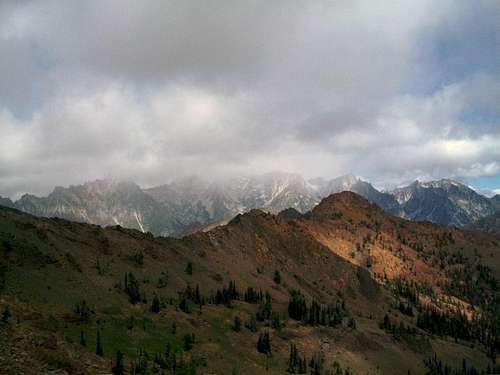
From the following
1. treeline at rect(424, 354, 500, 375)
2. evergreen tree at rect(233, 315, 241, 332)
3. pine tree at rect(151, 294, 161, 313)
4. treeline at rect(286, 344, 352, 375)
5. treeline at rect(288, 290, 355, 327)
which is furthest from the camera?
treeline at rect(424, 354, 500, 375)

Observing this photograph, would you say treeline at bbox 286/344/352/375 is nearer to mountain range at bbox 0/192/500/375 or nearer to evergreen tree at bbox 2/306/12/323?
mountain range at bbox 0/192/500/375

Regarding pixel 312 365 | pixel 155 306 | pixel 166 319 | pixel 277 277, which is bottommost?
pixel 312 365

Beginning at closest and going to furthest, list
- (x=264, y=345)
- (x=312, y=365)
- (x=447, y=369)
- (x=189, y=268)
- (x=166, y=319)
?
(x=166, y=319) < (x=264, y=345) < (x=312, y=365) < (x=189, y=268) < (x=447, y=369)

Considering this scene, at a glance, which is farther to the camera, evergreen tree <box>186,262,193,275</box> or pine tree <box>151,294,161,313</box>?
evergreen tree <box>186,262,193,275</box>

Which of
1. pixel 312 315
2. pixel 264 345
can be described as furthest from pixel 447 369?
pixel 264 345

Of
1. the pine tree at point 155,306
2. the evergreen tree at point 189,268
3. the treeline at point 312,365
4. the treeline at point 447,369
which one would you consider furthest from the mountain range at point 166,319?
the treeline at point 447,369

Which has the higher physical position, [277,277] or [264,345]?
[277,277]

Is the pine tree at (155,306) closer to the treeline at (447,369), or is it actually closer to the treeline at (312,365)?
the treeline at (312,365)

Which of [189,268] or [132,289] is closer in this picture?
[132,289]

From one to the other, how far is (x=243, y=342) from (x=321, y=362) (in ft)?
72.1

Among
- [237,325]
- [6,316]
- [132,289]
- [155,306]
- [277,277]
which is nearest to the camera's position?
[6,316]

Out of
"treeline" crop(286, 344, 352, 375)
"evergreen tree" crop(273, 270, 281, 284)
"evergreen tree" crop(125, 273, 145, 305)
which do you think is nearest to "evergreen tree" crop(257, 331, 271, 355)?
"treeline" crop(286, 344, 352, 375)

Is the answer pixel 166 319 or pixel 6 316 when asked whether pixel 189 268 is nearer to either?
pixel 166 319

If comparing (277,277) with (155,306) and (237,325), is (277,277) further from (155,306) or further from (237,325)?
(155,306)
